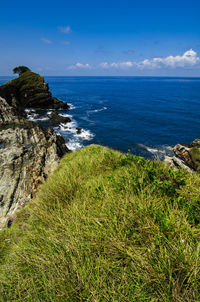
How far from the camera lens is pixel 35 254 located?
111 inches

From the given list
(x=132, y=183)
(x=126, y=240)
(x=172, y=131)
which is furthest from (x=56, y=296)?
(x=172, y=131)

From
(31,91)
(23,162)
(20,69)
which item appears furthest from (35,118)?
(23,162)

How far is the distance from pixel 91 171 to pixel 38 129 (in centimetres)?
1710

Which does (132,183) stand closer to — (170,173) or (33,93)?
(170,173)

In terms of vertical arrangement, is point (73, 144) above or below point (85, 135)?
below

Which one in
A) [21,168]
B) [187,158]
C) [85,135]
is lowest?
[85,135]

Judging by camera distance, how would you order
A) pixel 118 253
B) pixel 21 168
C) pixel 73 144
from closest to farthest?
pixel 118 253 → pixel 21 168 → pixel 73 144

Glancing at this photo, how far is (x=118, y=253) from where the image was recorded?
251 cm

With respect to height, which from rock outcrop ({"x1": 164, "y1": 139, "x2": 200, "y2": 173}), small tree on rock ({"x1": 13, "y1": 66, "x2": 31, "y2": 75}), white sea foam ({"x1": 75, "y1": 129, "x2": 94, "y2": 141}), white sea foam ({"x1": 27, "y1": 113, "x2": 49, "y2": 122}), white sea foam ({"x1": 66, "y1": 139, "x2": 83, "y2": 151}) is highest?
small tree on rock ({"x1": 13, "y1": 66, "x2": 31, "y2": 75})

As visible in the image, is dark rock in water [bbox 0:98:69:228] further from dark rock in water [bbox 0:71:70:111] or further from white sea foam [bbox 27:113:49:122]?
dark rock in water [bbox 0:71:70:111]

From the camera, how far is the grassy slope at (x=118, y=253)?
6.86ft

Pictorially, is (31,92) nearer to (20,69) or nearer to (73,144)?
(20,69)

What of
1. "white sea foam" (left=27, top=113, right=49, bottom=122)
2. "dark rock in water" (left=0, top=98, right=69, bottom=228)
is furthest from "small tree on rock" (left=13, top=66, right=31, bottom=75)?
"dark rock in water" (left=0, top=98, right=69, bottom=228)

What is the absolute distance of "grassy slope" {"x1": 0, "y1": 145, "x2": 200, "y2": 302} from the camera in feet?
6.86
